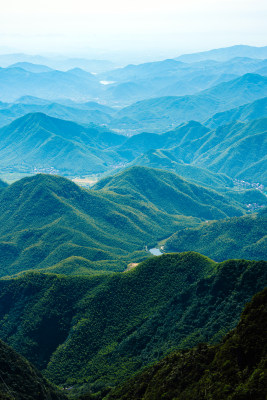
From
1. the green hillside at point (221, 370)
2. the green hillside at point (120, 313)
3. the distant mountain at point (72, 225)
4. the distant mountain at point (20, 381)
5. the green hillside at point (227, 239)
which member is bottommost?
the green hillside at point (227, 239)

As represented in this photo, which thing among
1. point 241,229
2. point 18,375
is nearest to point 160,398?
point 18,375

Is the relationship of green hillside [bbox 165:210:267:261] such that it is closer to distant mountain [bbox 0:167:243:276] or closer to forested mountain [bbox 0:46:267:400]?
forested mountain [bbox 0:46:267:400]

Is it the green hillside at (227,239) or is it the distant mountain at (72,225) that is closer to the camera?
the distant mountain at (72,225)

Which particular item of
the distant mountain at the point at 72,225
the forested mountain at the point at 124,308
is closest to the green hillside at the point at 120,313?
the forested mountain at the point at 124,308

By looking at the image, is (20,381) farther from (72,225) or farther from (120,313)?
(72,225)

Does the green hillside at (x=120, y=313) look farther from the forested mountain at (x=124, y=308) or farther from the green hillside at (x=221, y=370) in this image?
the green hillside at (x=221, y=370)

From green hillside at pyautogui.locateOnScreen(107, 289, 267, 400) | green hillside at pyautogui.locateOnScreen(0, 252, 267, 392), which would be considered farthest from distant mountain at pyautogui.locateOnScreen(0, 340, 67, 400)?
green hillside at pyautogui.locateOnScreen(107, 289, 267, 400)

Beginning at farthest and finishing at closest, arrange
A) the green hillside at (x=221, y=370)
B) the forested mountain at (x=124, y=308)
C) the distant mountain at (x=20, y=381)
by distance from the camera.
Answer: the distant mountain at (x=20, y=381) < the forested mountain at (x=124, y=308) < the green hillside at (x=221, y=370)
